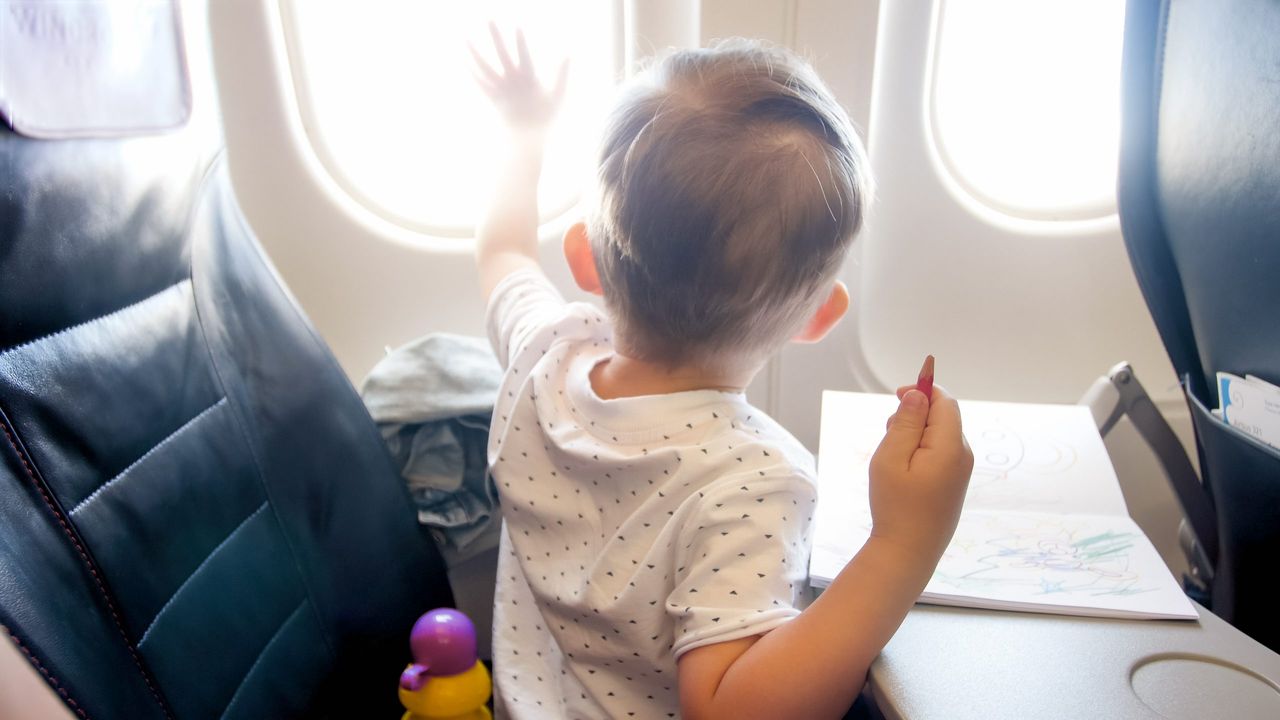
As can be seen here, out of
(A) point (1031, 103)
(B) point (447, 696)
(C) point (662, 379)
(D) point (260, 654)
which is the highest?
(A) point (1031, 103)

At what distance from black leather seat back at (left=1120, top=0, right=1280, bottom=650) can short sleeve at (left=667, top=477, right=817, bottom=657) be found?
36cm

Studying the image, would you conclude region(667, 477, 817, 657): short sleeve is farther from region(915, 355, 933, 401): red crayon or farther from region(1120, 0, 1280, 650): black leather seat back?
region(1120, 0, 1280, 650): black leather seat back

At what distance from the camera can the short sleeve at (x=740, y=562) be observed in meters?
0.72

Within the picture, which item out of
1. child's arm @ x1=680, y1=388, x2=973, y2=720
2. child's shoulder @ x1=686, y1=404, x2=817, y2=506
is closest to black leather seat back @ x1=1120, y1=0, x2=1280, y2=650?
child's arm @ x1=680, y1=388, x2=973, y2=720

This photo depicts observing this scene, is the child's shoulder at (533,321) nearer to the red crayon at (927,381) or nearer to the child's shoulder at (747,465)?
the child's shoulder at (747,465)

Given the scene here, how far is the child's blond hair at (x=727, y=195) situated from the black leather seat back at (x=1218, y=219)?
25 centimetres

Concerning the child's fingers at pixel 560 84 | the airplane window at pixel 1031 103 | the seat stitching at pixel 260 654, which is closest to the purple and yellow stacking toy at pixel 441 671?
the seat stitching at pixel 260 654

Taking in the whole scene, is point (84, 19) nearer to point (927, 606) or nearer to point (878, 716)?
point (927, 606)

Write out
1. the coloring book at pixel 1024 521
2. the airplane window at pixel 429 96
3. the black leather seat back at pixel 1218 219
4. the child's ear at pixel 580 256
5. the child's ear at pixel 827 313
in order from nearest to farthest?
1. the black leather seat back at pixel 1218 219
2. the coloring book at pixel 1024 521
3. the child's ear at pixel 827 313
4. the child's ear at pixel 580 256
5. the airplane window at pixel 429 96

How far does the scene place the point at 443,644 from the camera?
0.93 metres

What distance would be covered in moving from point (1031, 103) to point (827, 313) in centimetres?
58

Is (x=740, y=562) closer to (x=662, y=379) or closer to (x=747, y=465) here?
(x=747, y=465)

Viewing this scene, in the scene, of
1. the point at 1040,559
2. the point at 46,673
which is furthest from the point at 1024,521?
the point at 46,673

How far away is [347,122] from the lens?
127cm
